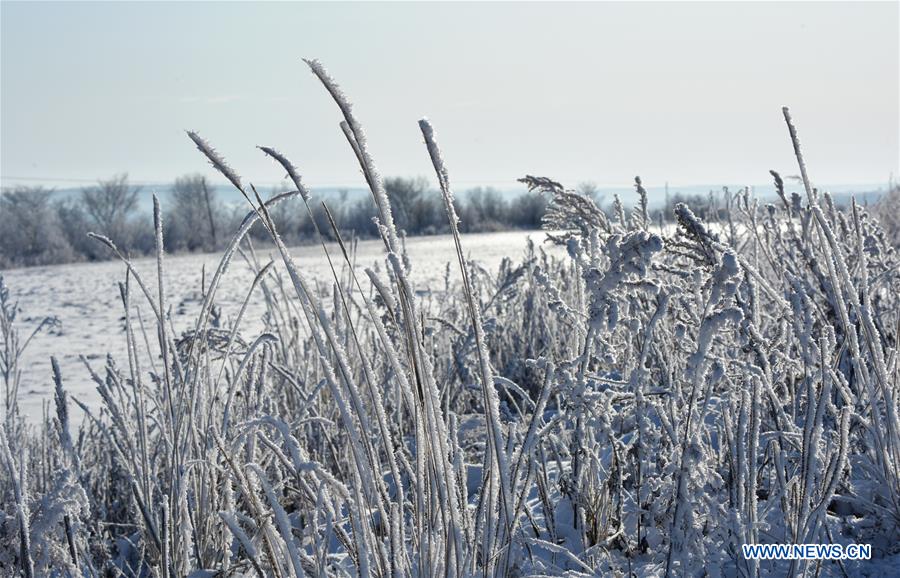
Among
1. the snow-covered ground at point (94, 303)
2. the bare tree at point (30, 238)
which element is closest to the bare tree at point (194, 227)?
the bare tree at point (30, 238)

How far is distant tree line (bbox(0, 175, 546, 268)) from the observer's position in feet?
82.2

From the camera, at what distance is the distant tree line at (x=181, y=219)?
2505cm

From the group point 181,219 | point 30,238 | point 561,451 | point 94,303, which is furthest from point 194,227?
point 561,451

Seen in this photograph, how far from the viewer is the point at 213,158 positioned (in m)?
1.09

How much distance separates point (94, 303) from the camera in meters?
11.5

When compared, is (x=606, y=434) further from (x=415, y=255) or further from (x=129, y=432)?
(x=415, y=255)

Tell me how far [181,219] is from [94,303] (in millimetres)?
19424

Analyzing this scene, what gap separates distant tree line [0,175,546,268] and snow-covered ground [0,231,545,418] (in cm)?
355

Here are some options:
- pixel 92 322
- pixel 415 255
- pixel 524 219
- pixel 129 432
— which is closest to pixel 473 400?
pixel 129 432

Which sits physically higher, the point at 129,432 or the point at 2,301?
the point at 2,301

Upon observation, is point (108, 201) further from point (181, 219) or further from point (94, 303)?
point (94, 303)

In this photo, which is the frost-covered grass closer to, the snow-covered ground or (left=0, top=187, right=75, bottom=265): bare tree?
the snow-covered ground

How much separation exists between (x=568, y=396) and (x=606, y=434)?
0.29 meters

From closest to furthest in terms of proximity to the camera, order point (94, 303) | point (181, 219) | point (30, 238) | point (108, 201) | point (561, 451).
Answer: point (561, 451), point (94, 303), point (30, 238), point (181, 219), point (108, 201)
